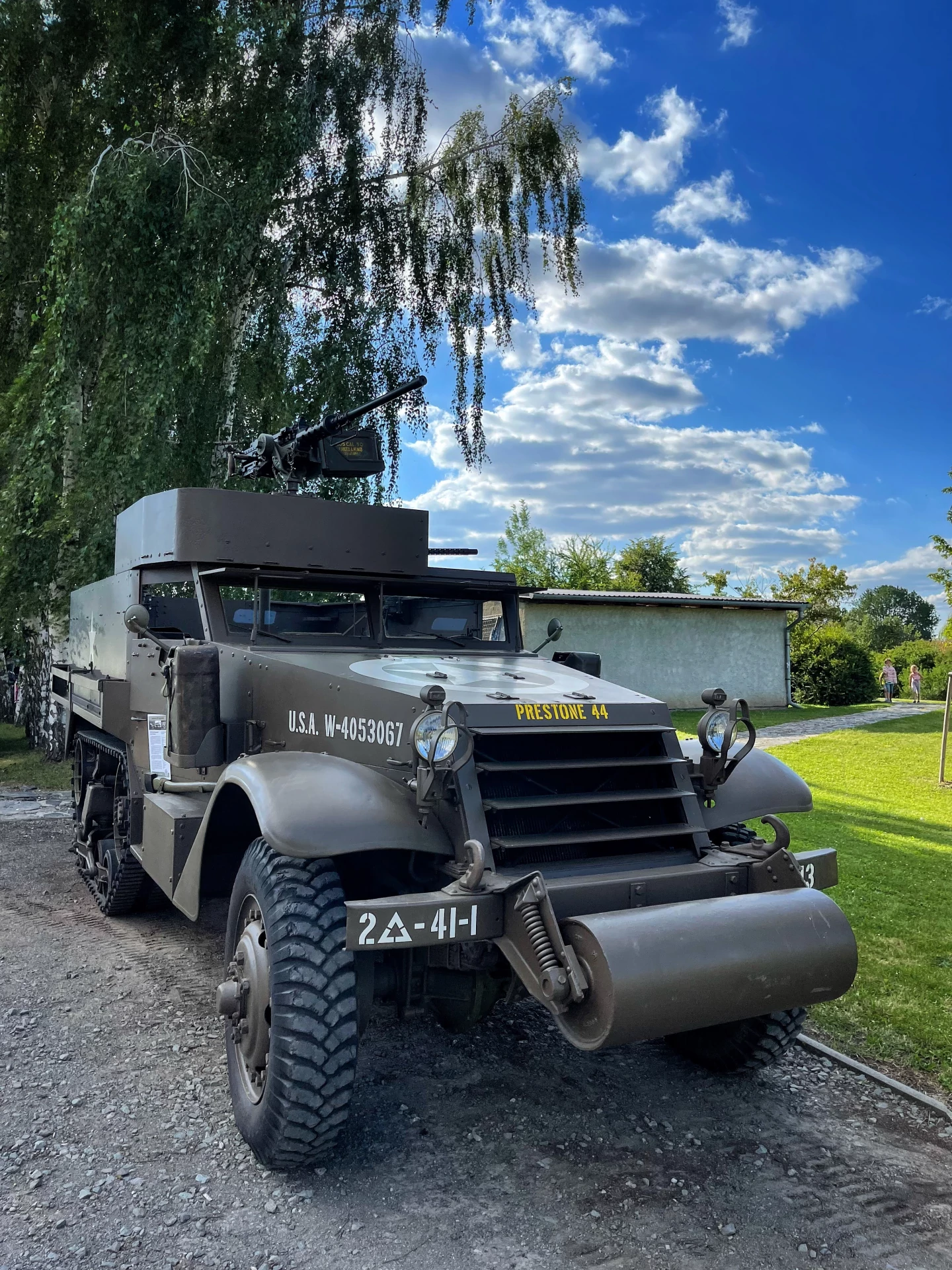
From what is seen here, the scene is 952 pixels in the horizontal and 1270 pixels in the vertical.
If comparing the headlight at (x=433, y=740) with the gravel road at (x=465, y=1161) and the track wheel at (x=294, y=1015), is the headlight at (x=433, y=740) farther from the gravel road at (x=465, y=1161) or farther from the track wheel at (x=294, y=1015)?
the gravel road at (x=465, y=1161)

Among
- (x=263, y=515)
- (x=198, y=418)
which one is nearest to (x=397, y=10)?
(x=198, y=418)

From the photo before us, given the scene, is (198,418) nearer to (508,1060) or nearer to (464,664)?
(464,664)

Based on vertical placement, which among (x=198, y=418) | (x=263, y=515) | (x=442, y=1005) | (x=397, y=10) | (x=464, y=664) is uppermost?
(x=397, y=10)

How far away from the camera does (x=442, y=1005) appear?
3.59 meters

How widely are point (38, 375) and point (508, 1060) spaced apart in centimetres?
1034

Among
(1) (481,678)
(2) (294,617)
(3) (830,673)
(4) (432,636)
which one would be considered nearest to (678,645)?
(3) (830,673)

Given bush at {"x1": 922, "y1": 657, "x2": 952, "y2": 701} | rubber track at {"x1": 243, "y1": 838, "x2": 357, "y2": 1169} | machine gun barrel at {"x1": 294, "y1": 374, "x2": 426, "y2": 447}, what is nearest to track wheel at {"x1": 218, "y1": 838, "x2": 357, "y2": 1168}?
rubber track at {"x1": 243, "y1": 838, "x2": 357, "y2": 1169}

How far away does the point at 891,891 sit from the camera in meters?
7.12

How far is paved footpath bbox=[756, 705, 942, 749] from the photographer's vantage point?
17312 mm

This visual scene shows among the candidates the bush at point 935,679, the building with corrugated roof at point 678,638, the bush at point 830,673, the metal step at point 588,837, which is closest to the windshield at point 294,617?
the metal step at point 588,837

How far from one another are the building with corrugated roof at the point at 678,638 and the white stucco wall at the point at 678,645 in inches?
0.6

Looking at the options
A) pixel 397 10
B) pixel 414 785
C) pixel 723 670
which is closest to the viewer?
pixel 414 785

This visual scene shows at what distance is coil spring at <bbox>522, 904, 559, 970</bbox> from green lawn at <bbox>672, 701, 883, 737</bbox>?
1354 cm

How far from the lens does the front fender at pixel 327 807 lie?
10.0 ft
